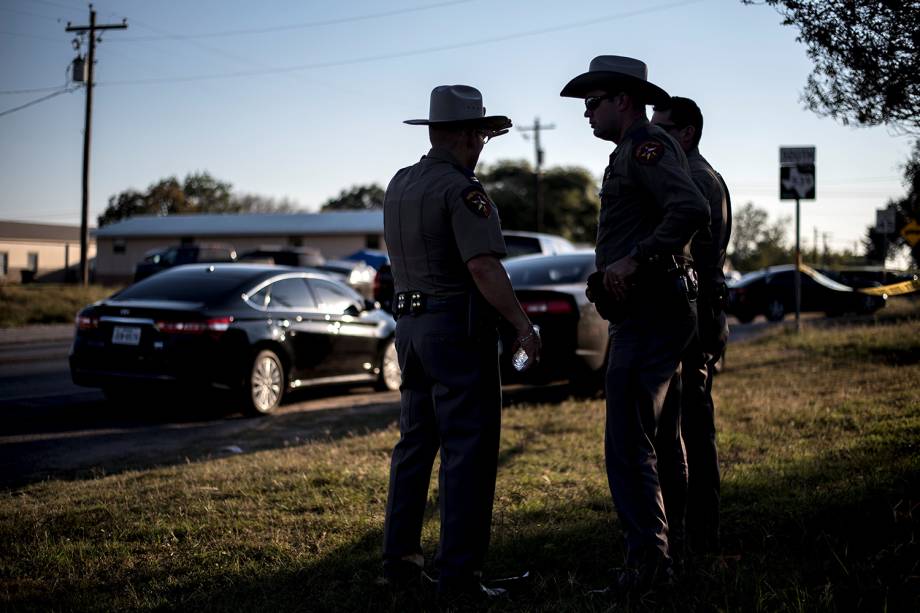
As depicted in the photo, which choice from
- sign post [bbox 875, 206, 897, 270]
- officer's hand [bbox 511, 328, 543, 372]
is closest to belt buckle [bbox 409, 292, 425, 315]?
officer's hand [bbox 511, 328, 543, 372]

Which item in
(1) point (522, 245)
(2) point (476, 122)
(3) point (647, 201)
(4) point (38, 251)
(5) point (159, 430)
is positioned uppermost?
(4) point (38, 251)

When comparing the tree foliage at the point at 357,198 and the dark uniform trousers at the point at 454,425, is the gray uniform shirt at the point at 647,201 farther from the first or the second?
the tree foliage at the point at 357,198

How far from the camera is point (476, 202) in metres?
3.87

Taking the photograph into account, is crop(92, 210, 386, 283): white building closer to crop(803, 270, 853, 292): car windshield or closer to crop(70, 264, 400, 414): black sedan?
crop(803, 270, 853, 292): car windshield

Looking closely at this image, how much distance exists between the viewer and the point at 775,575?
4012 mm

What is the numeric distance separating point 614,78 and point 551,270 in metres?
6.78

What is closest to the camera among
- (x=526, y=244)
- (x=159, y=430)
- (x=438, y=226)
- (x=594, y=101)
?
(x=438, y=226)

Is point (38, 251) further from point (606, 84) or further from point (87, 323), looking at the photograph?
point (606, 84)

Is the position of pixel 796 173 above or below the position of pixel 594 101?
above

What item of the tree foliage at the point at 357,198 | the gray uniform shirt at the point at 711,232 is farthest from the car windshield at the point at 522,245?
the tree foliage at the point at 357,198

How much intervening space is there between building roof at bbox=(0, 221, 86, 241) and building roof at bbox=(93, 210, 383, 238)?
1038cm

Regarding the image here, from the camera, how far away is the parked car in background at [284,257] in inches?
1055

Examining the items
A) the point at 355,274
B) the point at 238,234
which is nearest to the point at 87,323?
the point at 355,274

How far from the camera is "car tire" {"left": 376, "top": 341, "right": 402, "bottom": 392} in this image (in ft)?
39.0
